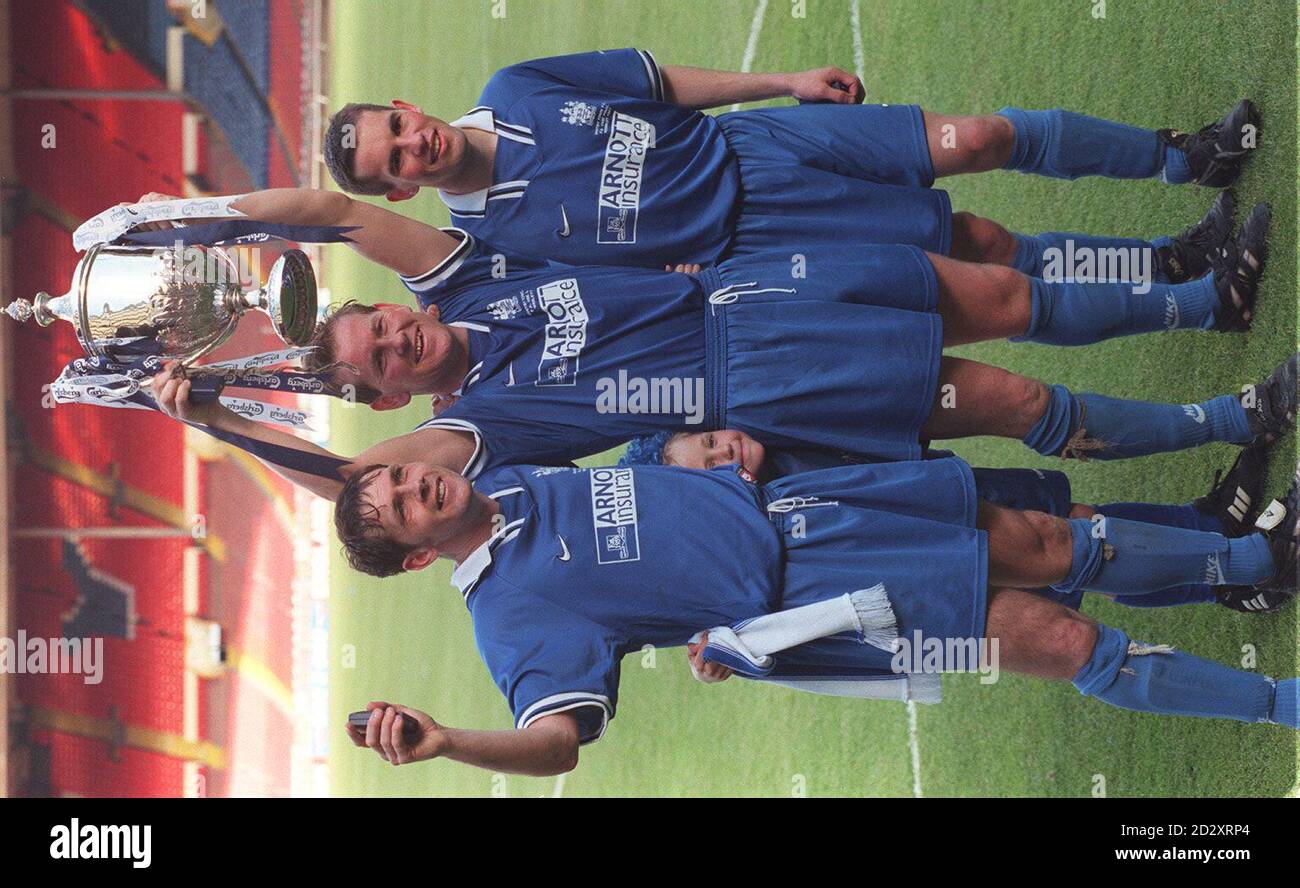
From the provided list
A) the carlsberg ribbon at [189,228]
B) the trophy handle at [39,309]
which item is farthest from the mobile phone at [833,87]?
the trophy handle at [39,309]

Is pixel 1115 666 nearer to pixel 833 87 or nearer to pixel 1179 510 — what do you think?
pixel 1179 510

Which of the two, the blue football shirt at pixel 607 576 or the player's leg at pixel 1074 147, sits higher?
the player's leg at pixel 1074 147

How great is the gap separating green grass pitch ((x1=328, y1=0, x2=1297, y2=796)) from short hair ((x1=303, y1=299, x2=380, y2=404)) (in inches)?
91.9

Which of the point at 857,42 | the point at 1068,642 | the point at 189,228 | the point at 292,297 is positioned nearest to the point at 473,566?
the point at 292,297

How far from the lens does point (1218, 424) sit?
296 cm

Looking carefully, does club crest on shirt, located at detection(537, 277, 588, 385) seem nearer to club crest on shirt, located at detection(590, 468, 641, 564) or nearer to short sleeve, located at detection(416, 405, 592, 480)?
short sleeve, located at detection(416, 405, 592, 480)

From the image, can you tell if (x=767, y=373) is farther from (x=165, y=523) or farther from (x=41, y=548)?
(x=165, y=523)

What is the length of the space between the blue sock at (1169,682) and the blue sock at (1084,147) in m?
1.30

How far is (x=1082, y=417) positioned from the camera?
2.93 meters

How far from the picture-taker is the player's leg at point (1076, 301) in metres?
2.97

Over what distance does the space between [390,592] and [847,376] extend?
9.49 m

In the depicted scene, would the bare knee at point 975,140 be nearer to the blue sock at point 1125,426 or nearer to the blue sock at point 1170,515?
the blue sock at point 1125,426

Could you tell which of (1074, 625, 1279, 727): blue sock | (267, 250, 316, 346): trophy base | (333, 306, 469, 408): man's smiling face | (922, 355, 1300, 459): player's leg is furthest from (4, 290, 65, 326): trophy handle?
(1074, 625, 1279, 727): blue sock

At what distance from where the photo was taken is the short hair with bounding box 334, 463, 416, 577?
254 centimetres
